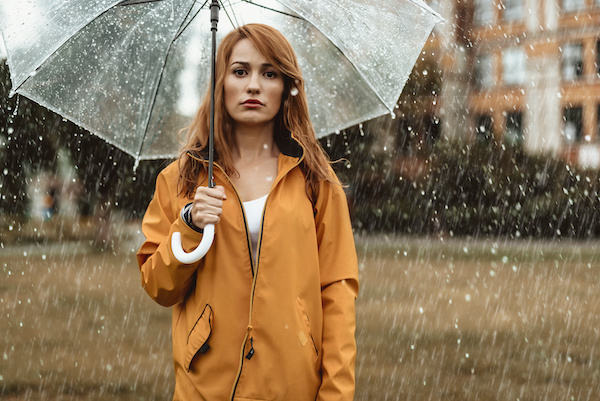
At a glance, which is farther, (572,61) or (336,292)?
(572,61)

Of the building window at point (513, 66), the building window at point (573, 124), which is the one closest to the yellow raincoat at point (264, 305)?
the building window at point (573, 124)

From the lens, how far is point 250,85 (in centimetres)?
220

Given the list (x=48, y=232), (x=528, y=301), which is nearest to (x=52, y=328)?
(x=528, y=301)

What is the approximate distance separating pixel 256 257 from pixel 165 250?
29cm

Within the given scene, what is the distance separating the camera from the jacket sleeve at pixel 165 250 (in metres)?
2.01

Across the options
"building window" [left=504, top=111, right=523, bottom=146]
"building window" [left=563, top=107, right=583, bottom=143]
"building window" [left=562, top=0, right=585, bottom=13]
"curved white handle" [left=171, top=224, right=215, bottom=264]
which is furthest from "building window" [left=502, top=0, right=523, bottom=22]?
"curved white handle" [left=171, top=224, right=215, bottom=264]

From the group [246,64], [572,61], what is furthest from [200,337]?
[572,61]

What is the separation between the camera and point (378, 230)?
1920 cm

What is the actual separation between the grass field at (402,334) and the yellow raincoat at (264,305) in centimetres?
276

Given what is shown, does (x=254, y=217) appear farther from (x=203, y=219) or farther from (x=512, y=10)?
(x=512, y=10)

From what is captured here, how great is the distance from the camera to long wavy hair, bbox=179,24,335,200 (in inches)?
88.1

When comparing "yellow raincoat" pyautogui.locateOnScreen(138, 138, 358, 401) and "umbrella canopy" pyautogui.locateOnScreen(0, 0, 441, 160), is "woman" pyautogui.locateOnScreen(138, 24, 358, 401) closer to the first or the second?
"yellow raincoat" pyautogui.locateOnScreen(138, 138, 358, 401)

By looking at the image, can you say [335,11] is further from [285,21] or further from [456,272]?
[456,272]

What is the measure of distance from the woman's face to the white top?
0.30 meters
